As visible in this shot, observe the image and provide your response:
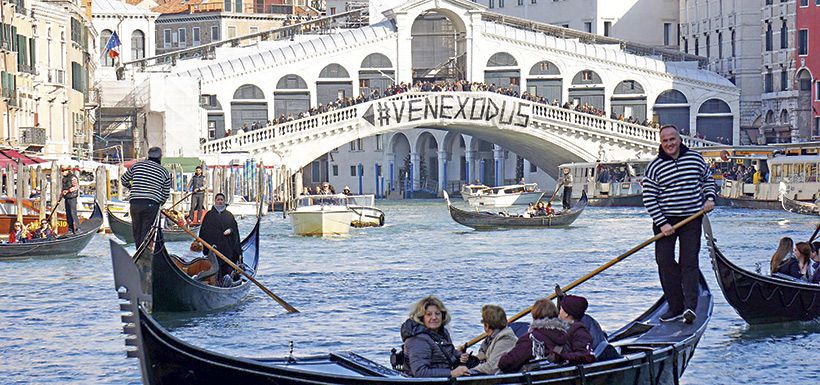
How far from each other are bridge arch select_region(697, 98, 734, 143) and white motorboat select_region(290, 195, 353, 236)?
13972 mm

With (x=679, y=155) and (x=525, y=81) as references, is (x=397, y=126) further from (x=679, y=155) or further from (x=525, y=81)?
(x=679, y=155)

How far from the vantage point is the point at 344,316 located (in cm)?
1288

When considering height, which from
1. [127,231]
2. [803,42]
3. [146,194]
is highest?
[803,42]

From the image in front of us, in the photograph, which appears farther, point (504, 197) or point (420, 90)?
point (420, 90)

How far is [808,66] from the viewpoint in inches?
1315

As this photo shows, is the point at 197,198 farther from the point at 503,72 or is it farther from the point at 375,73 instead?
the point at 503,72

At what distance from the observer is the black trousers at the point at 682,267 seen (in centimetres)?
885

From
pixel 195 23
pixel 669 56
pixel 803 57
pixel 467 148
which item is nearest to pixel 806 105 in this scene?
pixel 803 57

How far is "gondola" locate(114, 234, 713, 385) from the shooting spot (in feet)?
22.4

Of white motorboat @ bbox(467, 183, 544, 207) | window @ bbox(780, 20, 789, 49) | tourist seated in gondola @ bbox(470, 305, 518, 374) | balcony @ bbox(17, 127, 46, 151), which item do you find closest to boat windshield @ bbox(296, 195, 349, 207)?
balcony @ bbox(17, 127, 46, 151)

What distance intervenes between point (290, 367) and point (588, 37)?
30.5 meters

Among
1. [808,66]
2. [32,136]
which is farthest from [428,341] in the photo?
[808,66]

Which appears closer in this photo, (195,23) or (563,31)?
(563,31)

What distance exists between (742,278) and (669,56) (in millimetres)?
27716
